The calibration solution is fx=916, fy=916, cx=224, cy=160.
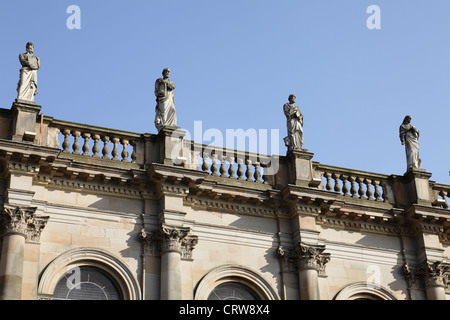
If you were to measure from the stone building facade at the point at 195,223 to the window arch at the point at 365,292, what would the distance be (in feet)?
0.12

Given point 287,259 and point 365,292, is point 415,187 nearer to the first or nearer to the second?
point 365,292

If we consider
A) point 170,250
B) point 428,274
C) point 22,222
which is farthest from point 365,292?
point 22,222

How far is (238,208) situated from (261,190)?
0.87 meters

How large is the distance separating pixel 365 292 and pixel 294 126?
564 cm

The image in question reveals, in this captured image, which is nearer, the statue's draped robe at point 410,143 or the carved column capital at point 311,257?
the carved column capital at point 311,257

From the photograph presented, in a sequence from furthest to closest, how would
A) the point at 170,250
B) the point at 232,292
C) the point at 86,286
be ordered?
1. the point at 232,292
2. the point at 170,250
3. the point at 86,286

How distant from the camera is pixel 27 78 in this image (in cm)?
2625

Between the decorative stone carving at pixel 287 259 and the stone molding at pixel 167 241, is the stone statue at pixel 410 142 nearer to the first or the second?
the decorative stone carving at pixel 287 259

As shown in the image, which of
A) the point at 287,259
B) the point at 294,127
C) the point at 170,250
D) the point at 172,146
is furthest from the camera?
the point at 294,127

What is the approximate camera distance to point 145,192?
26.2 meters

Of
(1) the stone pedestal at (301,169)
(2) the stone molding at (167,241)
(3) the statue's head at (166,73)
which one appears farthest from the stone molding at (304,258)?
(3) the statue's head at (166,73)

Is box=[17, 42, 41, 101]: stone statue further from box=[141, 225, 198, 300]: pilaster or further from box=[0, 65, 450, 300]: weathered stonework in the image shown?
box=[141, 225, 198, 300]: pilaster

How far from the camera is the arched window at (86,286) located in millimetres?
24422
